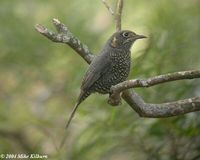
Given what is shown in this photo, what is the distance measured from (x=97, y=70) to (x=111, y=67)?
18 centimetres

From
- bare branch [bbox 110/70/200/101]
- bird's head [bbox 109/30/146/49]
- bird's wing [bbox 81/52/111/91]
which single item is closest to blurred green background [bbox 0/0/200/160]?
bird's head [bbox 109/30/146/49]

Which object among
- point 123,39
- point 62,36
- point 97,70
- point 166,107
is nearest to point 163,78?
point 166,107

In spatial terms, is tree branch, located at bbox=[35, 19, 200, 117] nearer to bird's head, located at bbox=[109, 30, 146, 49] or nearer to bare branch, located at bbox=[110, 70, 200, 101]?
bare branch, located at bbox=[110, 70, 200, 101]

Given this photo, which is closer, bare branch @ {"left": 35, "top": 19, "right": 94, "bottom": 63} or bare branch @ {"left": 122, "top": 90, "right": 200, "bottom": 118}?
bare branch @ {"left": 35, "top": 19, "right": 94, "bottom": 63}

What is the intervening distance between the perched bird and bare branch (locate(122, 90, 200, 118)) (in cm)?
108

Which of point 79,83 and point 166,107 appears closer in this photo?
point 166,107

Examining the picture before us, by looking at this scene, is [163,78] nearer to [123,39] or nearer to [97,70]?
[97,70]

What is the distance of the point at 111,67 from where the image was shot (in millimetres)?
7266

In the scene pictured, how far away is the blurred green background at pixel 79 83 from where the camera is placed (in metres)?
7.99

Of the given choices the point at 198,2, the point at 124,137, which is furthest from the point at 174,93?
the point at 198,2

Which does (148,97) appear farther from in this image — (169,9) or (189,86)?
(169,9)

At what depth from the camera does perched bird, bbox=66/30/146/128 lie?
281 inches

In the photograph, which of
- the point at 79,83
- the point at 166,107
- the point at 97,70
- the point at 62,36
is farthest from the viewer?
the point at 79,83

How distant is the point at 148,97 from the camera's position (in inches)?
315
